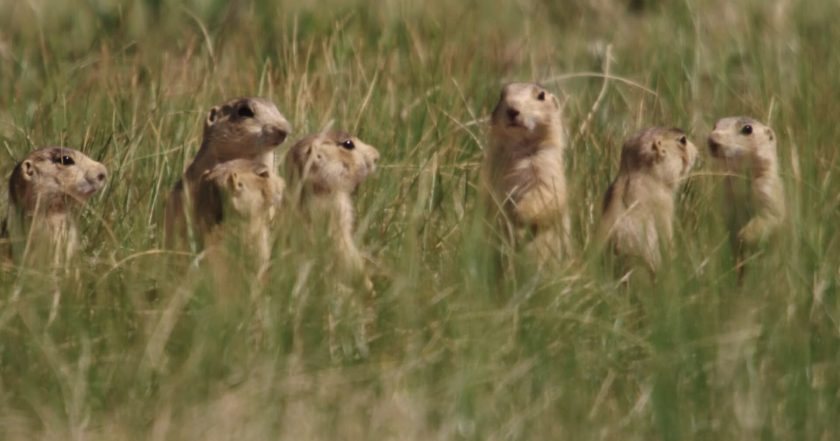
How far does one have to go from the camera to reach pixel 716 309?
559cm

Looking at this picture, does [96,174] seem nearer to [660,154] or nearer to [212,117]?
[212,117]

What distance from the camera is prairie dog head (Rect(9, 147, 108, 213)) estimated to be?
6715 millimetres

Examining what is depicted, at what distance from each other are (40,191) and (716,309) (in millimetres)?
2397

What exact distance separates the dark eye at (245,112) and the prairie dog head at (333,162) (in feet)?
1.00

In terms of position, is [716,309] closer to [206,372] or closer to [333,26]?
[206,372]

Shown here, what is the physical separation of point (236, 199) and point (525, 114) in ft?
4.11

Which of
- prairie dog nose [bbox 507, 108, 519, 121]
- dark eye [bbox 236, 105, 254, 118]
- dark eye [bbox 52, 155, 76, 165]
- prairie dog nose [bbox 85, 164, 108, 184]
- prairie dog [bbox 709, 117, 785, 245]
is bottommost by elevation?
prairie dog [bbox 709, 117, 785, 245]

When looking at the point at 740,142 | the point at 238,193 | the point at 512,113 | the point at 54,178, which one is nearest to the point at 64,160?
the point at 54,178

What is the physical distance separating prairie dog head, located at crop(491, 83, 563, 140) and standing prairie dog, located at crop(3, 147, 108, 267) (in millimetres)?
1425

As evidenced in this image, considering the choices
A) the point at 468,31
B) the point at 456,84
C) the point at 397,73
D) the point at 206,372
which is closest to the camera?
the point at 206,372

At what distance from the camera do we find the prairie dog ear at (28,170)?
22.1 ft

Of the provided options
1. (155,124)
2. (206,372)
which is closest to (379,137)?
(155,124)

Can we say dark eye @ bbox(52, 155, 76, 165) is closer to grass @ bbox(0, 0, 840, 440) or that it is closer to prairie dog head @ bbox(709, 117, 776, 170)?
grass @ bbox(0, 0, 840, 440)

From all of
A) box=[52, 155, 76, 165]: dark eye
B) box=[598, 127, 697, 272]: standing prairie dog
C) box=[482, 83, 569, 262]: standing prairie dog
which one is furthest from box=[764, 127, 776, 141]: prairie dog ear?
box=[52, 155, 76, 165]: dark eye
